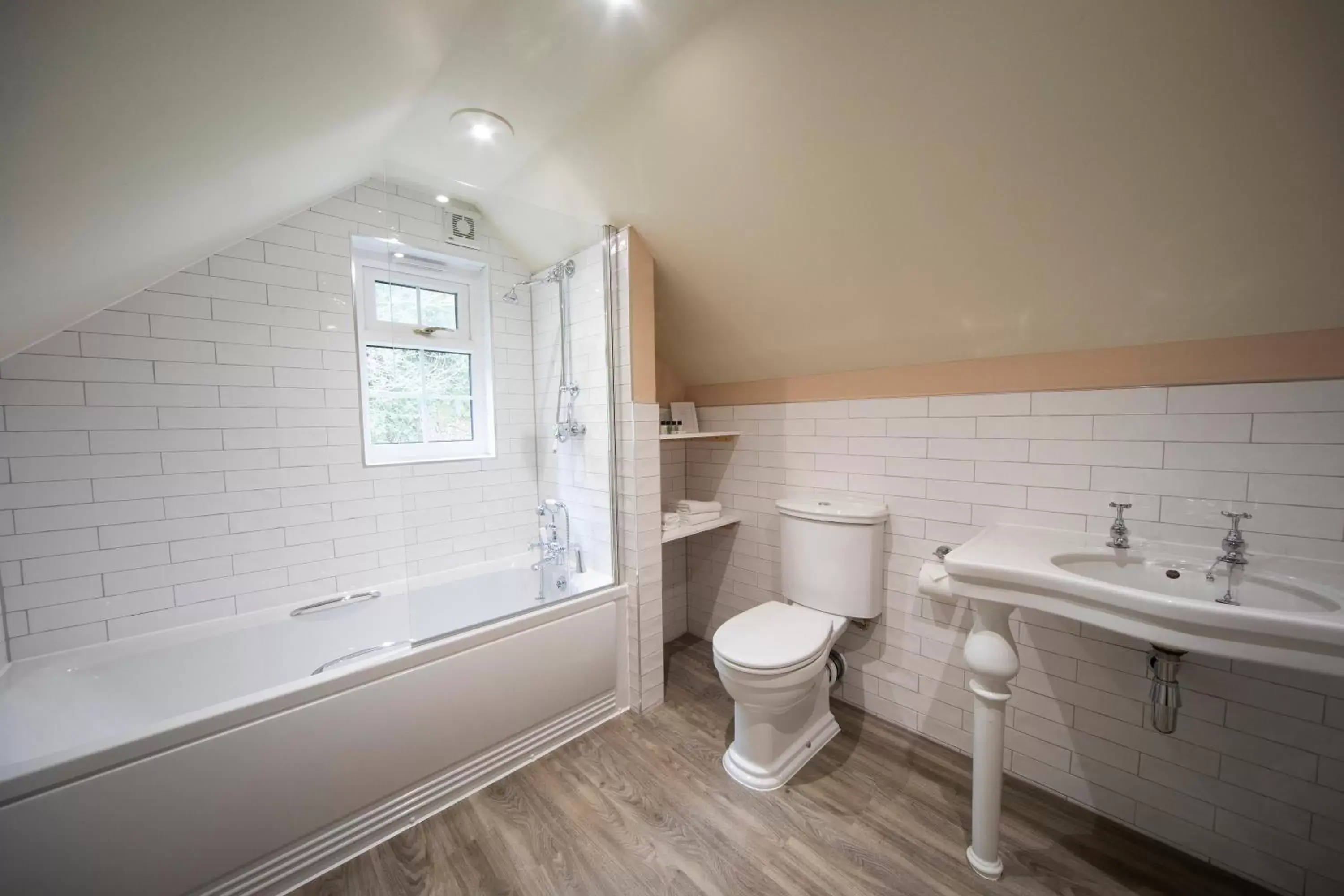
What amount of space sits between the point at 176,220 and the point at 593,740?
2263mm

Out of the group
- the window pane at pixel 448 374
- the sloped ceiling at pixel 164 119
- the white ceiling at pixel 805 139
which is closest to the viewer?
the sloped ceiling at pixel 164 119

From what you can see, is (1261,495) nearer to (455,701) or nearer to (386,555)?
(455,701)

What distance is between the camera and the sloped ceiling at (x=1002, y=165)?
1009mm

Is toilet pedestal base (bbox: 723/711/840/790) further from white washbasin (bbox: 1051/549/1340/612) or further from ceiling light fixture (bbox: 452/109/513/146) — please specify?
ceiling light fixture (bbox: 452/109/513/146)

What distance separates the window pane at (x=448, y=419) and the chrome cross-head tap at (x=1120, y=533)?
2.65 meters

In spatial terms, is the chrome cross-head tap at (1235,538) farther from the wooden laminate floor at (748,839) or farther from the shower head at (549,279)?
the shower head at (549,279)

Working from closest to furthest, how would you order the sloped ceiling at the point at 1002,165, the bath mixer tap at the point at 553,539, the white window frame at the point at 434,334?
the sloped ceiling at the point at 1002,165 < the white window frame at the point at 434,334 < the bath mixer tap at the point at 553,539

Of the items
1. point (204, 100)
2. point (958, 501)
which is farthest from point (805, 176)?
point (204, 100)

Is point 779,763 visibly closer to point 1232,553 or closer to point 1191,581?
point 1191,581

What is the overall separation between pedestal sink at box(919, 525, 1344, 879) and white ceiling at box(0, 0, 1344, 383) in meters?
0.66

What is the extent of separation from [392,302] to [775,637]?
2211 millimetres

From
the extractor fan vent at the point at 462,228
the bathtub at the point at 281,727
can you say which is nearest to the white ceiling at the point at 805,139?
the extractor fan vent at the point at 462,228

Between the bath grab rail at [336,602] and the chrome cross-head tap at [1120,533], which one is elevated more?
the chrome cross-head tap at [1120,533]

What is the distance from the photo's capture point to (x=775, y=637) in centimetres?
175
